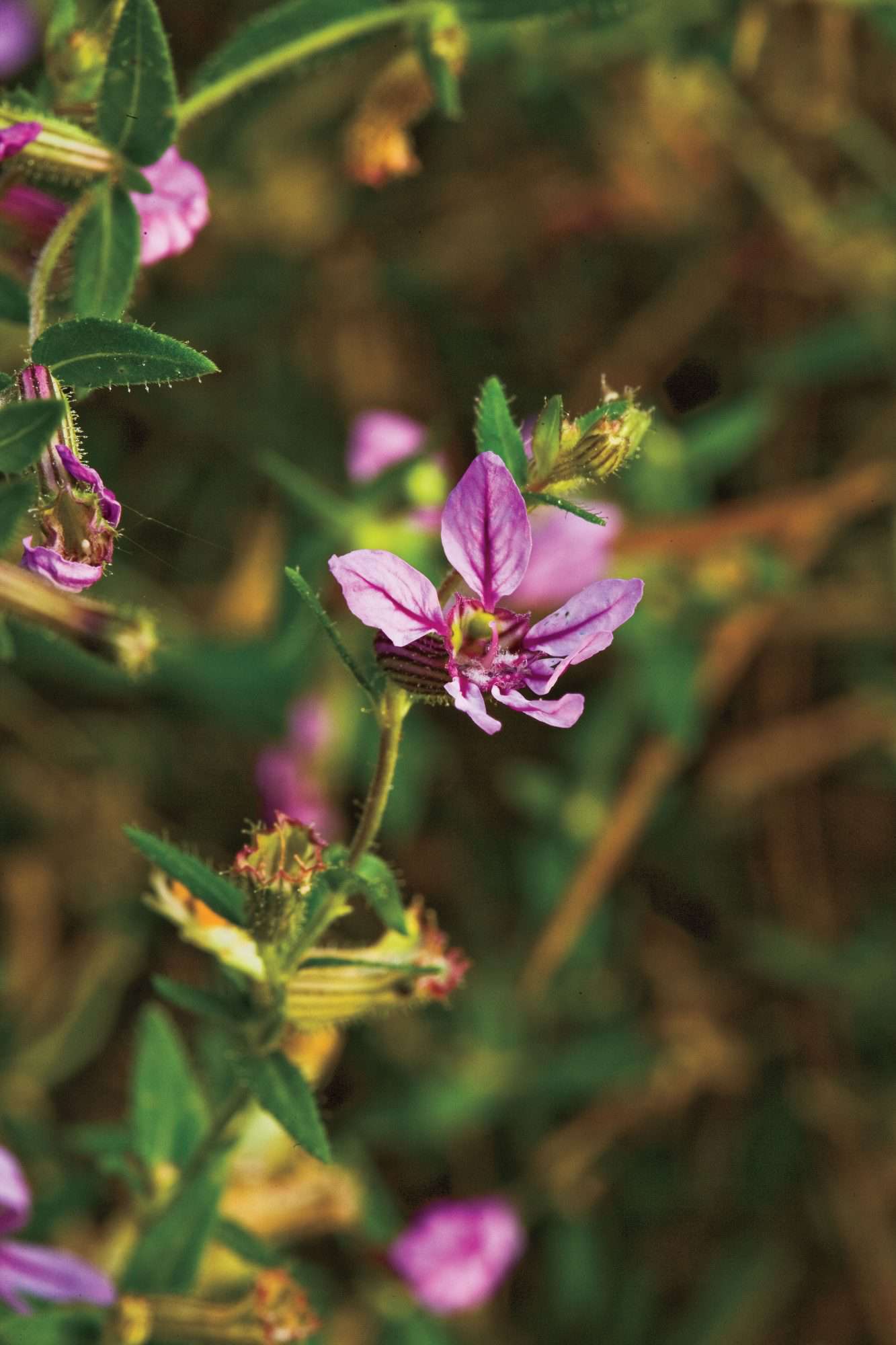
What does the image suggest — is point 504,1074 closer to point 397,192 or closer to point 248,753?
point 248,753

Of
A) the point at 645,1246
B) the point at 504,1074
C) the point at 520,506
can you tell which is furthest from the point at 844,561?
the point at 520,506

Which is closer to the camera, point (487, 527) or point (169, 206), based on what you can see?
point (487, 527)

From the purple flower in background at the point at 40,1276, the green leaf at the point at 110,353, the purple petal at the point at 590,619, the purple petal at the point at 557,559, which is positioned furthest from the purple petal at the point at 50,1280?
the purple petal at the point at 557,559

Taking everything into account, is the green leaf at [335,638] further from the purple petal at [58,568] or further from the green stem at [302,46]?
the green stem at [302,46]

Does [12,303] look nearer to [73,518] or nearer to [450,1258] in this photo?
[73,518]

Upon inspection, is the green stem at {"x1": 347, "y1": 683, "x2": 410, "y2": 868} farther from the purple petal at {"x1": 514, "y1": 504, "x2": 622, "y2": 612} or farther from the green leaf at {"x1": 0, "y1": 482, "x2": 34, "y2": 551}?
the purple petal at {"x1": 514, "y1": 504, "x2": 622, "y2": 612}

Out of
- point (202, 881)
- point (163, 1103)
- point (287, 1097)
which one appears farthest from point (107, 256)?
point (163, 1103)

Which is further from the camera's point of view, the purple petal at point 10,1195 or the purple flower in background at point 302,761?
the purple flower in background at point 302,761
